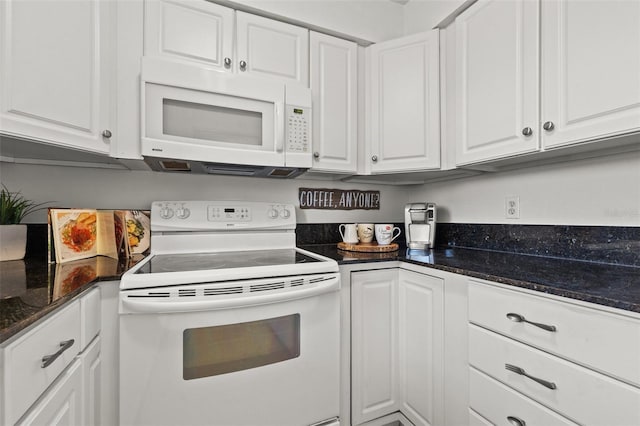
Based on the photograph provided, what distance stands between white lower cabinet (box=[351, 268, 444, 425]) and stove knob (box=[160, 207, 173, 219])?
985 mm

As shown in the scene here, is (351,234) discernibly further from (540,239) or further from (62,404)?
(62,404)

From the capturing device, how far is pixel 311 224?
1.94 meters

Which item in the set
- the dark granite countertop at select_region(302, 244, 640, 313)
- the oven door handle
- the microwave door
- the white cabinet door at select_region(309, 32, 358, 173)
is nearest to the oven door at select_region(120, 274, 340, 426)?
the oven door handle

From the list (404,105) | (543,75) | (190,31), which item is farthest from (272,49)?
(543,75)

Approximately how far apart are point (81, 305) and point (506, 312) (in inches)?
52.2

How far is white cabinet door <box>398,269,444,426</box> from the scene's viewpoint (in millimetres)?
1233

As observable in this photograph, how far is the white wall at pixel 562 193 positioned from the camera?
1189 millimetres

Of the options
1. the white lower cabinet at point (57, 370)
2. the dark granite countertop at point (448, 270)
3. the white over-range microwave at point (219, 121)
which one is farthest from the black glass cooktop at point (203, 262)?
the white over-range microwave at point (219, 121)

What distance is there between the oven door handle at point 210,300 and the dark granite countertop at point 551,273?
9.5 inches

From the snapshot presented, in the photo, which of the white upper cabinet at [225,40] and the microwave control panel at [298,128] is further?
the microwave control panel at [298,128]

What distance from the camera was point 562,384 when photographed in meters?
0.81

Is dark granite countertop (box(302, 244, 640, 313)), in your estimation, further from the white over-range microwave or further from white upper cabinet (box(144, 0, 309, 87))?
white upper cabinet (box(144, 0, 309, 87))

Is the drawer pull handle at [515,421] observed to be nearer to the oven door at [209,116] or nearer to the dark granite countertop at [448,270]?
the dark granite countertop at [448,270]

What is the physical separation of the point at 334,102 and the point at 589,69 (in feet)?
3.55
